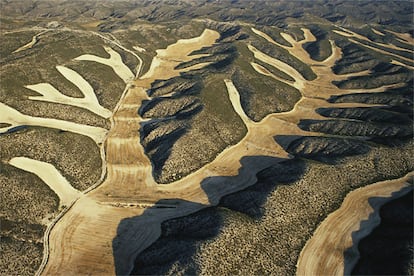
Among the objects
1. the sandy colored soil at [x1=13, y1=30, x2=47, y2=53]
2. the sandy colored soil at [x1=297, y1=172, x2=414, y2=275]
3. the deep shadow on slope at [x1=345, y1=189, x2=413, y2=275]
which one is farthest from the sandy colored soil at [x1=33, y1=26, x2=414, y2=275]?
the sandy colored soil at [x1=13, y1=30, x2=47, y2=53]

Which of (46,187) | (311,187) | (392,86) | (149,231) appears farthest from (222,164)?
(392,86)

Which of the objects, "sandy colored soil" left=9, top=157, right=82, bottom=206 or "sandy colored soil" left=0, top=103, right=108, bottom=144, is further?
"sandy colored soil" left=0, top=103, right=108, bottom=144

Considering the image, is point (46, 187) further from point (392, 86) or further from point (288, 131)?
point (392, 86)

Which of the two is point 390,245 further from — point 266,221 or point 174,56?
point 174,56

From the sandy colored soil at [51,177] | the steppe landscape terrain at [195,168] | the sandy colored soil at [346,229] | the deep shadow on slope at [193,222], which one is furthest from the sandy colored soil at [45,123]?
the sandy colored soil at [346,229]

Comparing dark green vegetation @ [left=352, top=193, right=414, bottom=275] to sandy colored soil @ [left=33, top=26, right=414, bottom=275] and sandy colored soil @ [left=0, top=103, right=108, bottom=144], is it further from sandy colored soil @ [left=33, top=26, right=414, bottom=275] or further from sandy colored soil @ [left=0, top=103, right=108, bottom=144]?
sandy colored soil @ [left=0, top=103, right=108, bottom=144]

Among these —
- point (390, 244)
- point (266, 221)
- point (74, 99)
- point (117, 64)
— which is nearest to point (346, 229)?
point (390, 244)

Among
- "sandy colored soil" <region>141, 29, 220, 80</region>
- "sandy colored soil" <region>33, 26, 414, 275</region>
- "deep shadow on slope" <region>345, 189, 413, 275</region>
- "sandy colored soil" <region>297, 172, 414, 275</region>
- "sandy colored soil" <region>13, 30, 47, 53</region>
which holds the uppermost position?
"sandy colored soil" <region>13, 30, 47, 53</region>
